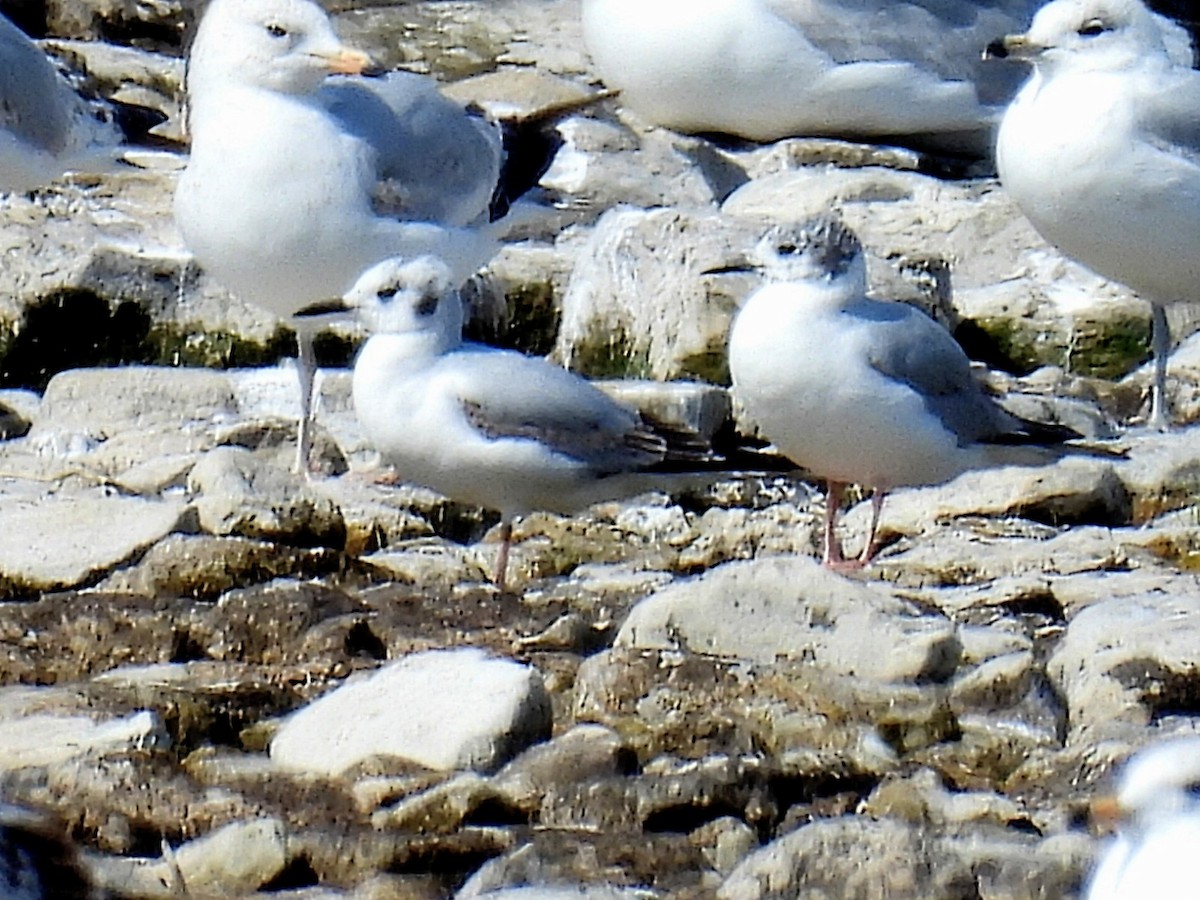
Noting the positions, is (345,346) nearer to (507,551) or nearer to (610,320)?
(610,320)

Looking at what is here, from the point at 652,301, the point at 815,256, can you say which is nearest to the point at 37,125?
the point at 652,301

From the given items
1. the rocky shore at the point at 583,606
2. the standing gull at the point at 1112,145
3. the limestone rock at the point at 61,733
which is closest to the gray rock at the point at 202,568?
the rocky shore at the point at 583,606

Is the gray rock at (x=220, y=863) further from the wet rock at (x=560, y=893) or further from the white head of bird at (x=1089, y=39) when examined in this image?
the white head of bird at (x=1089, y=39)

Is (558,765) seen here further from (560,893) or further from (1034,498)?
(1034,498)

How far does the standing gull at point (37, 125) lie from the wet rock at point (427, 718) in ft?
13.0

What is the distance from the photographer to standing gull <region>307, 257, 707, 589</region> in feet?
21.5

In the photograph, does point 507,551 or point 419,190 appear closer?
point 507,551

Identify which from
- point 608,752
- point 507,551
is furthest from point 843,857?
point 507,551

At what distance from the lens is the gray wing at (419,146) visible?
24.8 ft

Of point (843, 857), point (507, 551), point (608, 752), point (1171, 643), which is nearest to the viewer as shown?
point (843, 857)

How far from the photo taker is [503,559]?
658cm

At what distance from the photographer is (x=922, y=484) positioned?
704cm

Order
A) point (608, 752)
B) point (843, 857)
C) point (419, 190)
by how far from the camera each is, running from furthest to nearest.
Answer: point (419, 190) < point (608, 752) < point (843, 857)

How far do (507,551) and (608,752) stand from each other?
168cm
